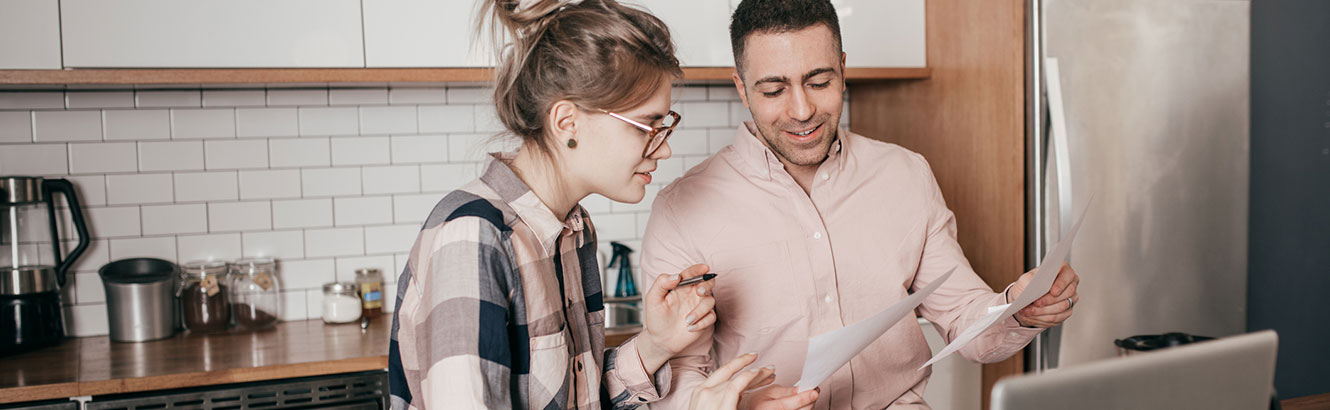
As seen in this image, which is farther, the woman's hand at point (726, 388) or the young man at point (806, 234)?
the young man at point (806, 234)

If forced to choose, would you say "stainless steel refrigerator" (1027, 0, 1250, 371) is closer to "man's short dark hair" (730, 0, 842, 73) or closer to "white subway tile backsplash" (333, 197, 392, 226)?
"man's short dark hair" (730, 0, 842, 73)

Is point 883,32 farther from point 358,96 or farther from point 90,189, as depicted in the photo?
point 90,189

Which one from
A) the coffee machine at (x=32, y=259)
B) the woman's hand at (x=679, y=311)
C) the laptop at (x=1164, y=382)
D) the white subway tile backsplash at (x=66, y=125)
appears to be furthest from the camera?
the white subway tile backsplash at (x=66, y=125)

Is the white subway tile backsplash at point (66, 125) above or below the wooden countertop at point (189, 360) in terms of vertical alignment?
above

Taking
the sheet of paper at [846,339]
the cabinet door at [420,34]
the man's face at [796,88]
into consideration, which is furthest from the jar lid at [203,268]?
the sheet of paper at [846,339]

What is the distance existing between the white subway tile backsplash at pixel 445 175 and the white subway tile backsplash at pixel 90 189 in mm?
867

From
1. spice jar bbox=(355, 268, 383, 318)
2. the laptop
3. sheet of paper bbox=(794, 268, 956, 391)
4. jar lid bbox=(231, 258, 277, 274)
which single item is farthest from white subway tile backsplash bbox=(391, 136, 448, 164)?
the laptop

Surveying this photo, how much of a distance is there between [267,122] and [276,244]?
0.36 metres

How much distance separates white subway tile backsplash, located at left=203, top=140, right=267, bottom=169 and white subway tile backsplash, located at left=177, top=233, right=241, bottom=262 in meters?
0.20

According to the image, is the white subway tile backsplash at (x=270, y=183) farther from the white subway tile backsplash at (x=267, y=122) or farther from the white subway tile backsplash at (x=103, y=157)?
the white subway tile backsplash at (x=103, y=157)

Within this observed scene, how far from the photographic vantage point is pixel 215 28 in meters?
2.25

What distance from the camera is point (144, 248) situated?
2557 millimetres

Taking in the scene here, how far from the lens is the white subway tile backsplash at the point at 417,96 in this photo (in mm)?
2711

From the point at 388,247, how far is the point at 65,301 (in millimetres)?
874
